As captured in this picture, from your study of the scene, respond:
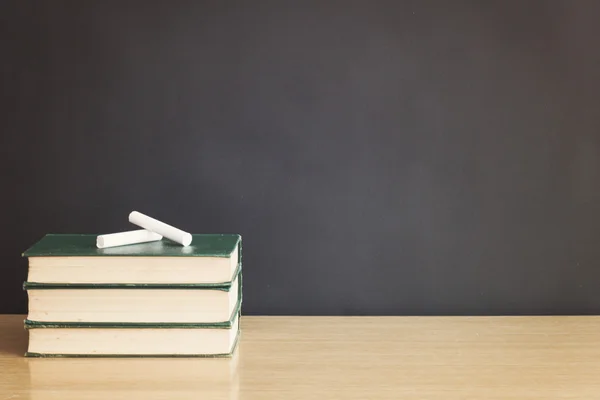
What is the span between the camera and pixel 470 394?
1.09m

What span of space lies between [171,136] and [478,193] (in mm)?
602

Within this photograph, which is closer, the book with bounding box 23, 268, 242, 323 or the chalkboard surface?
the book with bounding box 23, 268, 242, 323

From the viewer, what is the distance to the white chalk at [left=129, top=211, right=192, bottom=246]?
4.19ft

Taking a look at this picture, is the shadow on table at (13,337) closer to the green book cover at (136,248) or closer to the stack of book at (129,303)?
the stack of book at (129,303)

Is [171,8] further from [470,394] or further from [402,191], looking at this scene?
[470,394]

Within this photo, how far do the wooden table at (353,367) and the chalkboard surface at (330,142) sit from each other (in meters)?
0.12

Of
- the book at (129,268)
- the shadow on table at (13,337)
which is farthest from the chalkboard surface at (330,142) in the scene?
the book at (129,268)

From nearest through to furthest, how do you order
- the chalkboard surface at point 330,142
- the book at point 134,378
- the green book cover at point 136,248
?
the book at point 134,378, the green book cover at point 136,248, the chalkboard surface at point 330,142

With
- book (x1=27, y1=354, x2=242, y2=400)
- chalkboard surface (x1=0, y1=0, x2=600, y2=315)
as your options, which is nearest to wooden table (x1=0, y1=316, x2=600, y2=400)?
book (x1=27, y1=354, x2=242, y2=400)

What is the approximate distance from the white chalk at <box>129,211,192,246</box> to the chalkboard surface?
18 centimetres

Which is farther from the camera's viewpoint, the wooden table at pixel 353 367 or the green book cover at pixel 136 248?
the green book cover at pixel 136 248

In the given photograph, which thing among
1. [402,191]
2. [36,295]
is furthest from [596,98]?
[36,295]

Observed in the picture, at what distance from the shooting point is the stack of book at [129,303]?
3.96 feet

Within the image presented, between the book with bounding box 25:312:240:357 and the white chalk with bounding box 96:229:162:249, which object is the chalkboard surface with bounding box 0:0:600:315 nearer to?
the white chalk with bounding box 96:229:162:249
